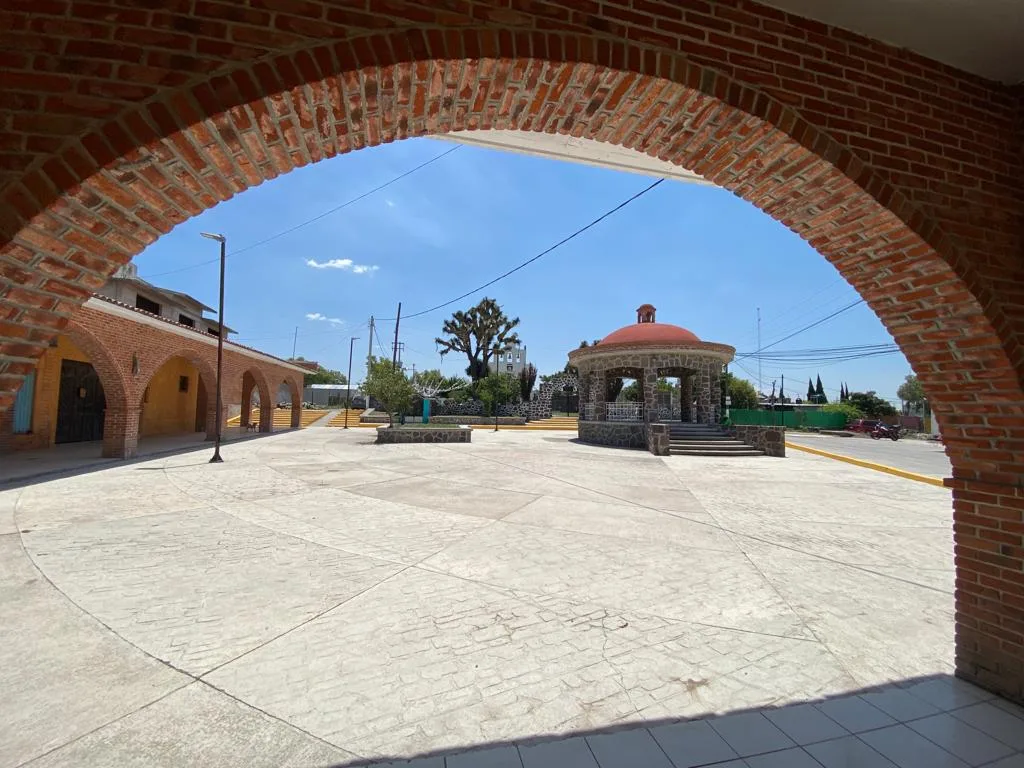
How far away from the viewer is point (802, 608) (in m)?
3.67

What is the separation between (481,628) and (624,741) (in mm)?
1329

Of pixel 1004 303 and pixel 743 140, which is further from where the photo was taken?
pixel 1004 303

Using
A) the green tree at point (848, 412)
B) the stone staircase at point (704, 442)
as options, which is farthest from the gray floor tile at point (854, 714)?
the green tree at point (848, 412)

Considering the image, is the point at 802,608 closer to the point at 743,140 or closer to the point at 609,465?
the point at 743,140

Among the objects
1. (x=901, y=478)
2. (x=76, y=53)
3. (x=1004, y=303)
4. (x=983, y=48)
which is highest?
(x=983, y=48)

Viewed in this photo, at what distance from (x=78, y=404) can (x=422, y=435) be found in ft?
35.6

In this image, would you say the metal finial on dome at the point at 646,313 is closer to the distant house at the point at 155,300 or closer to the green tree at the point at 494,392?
the green tree at the point at 494,392

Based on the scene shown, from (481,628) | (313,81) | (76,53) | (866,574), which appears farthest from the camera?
(866,574)

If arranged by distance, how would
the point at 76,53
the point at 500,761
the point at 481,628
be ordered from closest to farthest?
the point at 76,53, the point at 500,761, the point at 481,628

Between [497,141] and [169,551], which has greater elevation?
[497,141]

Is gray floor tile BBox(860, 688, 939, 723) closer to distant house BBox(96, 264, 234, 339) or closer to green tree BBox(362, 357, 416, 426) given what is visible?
distant house BBox(96, 264, 234, 339)

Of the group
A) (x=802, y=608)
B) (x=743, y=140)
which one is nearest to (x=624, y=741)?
(x=802, y=608)

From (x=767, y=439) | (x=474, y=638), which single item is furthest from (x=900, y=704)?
(x=767, y=439)

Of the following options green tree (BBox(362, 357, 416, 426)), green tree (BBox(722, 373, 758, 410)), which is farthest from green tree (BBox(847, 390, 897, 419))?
green tree (BBox(362, 357, 416, 426))
